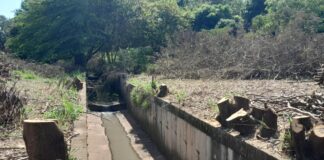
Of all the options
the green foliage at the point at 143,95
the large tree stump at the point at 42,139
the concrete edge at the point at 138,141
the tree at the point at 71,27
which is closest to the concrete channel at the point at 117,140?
the concrete edge at the point at 138,141

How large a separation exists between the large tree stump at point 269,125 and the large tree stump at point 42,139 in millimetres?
2941

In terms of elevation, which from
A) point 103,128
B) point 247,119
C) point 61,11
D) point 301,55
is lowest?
point 103,128

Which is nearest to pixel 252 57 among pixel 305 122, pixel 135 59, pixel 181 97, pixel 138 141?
pixel 138 141

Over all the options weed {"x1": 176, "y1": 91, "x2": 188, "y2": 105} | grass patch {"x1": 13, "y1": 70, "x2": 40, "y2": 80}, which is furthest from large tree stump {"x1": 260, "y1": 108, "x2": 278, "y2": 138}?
grass patch {"x1": 13, "y1": 70, "x2": 40, "y2": 80}

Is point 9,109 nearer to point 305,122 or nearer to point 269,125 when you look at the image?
point 269,125

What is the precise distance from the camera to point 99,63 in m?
28.4

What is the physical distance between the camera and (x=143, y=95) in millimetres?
15148

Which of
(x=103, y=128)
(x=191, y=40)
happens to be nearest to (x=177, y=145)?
(x=103, y=128)

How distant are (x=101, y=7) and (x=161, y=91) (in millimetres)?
16398

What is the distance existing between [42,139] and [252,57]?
11.3 meters

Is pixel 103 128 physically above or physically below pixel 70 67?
below

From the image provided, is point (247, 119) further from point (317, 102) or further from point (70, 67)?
point (70, 67)

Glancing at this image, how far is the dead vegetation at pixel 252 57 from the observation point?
47.8 feet

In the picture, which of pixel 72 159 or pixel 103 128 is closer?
pixel 72 159
